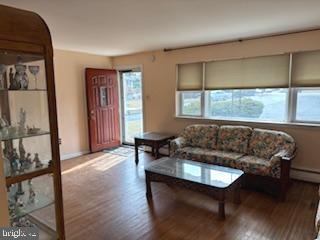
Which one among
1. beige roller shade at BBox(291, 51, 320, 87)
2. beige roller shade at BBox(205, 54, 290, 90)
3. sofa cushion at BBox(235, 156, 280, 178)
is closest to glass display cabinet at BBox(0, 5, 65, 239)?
sofa cushion at BBox(235, 156, 280, 178)

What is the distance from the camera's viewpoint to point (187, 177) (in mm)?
2965

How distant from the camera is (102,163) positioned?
4891mm

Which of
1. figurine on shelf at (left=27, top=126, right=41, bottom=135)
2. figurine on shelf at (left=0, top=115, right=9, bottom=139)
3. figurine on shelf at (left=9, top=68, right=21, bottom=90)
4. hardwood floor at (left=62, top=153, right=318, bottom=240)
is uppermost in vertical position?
figurine on shelf at (left=9, top=68, right=21, bottom=90)

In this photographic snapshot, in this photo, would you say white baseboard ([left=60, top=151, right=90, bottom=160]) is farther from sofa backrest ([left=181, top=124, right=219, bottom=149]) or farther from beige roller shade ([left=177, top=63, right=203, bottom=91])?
beige roller shade ([left=177, top=63, right=203, bottom=91])

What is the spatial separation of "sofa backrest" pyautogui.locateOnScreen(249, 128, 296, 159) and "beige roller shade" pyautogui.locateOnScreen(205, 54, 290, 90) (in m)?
0.80

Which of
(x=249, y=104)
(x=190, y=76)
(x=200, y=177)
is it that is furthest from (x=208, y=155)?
(x=190, y=76)

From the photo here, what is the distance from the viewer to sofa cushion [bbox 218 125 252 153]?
3953mm

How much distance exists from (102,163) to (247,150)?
2.82 metres

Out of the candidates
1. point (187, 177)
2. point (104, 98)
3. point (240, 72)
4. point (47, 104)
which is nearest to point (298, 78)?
point (240, 72)

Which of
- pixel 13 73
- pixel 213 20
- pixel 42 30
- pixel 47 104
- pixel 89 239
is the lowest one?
pixel 89 239

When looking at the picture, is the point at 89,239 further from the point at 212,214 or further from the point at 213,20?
the point at 213,20

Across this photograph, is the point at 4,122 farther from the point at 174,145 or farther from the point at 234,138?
the point at 234,138

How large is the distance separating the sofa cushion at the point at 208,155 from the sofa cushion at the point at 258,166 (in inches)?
4.8

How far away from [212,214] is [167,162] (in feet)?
3.37
